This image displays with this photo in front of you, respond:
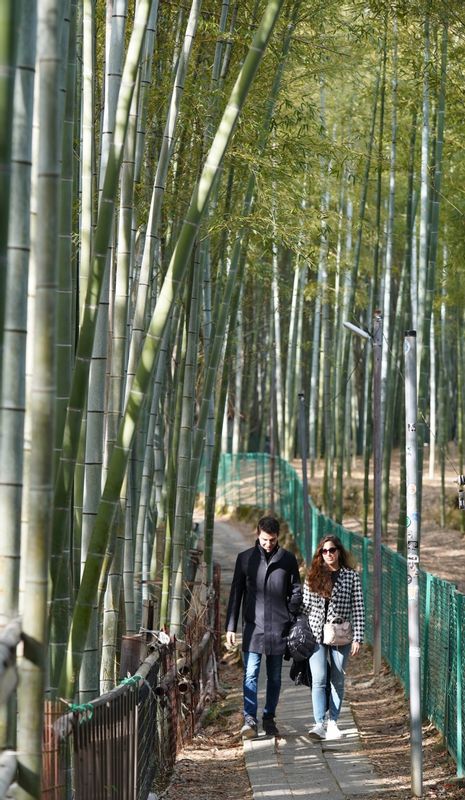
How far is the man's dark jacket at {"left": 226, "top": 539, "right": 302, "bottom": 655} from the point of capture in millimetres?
5695

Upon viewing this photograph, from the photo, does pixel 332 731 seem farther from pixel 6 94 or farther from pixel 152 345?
pixel 6 94

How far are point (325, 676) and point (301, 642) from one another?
0.96 feet

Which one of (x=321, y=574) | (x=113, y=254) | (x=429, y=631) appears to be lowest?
(x=429, y=631)

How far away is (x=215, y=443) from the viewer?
8.23 m

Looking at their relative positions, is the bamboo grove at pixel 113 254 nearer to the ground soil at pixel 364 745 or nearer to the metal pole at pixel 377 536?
the metal pole at pixel 377 536

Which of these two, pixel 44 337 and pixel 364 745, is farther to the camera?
pixel 364 745

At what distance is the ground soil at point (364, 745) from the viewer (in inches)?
197

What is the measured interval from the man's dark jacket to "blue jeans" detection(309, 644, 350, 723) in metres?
0.19

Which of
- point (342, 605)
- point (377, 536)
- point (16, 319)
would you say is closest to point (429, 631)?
point (342, 605)

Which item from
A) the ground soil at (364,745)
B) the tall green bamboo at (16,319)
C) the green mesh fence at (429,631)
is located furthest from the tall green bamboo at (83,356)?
the green mesh fence at (429,631)

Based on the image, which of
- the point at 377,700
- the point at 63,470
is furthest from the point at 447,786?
the point at 63,470

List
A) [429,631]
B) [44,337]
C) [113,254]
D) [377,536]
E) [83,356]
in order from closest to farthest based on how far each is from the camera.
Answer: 1. [44,337]
2. [83,356]
3. [113,254]
4. [429,631]
5. [377,536]

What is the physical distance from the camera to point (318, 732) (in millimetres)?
5742

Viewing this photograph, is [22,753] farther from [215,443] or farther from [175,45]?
[215,443]
